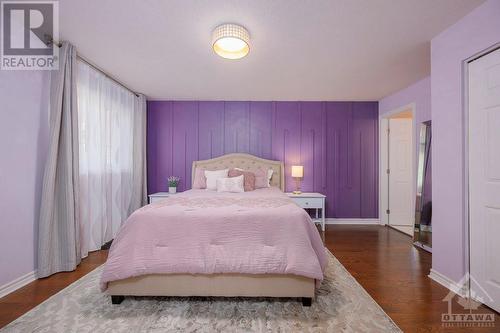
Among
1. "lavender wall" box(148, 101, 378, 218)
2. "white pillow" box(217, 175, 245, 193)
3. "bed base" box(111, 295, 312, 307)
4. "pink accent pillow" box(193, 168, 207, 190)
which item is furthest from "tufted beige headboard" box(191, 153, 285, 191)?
"bed base" box(111, 295, 312, 307)

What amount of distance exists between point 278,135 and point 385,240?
259 centimetres

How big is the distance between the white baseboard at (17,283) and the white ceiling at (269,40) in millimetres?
2442

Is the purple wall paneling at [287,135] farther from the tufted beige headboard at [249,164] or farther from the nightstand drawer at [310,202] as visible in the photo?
the nightstand drawer at [310,202]

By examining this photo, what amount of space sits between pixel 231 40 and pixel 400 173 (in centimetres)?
402

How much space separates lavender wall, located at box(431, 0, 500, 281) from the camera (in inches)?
78.2

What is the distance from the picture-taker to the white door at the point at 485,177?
1828 mm

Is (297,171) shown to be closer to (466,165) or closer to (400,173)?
(400,173)

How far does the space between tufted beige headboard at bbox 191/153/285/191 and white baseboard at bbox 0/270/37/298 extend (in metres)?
2.80

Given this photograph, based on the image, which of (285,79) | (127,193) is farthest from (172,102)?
(285,79)

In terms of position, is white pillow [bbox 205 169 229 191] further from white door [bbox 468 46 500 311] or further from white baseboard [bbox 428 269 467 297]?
white door [bbox 468 46 500 311]

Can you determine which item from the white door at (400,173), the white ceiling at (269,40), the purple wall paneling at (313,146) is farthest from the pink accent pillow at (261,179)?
the white door at (400,173)

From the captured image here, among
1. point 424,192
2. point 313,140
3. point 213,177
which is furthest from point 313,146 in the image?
point 213,177

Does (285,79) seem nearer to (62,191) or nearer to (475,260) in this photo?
(475,260)

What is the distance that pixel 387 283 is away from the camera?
2283 mm
